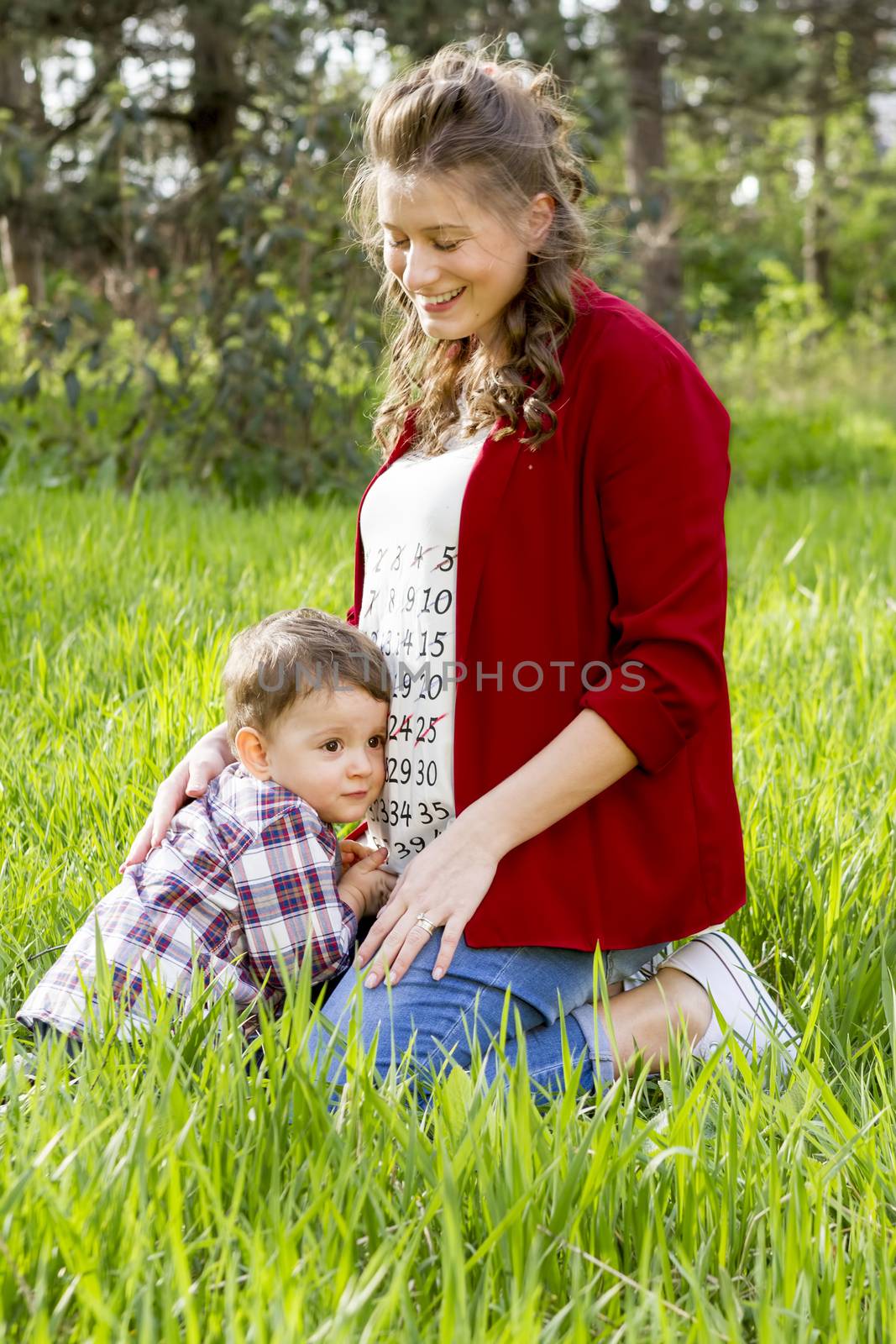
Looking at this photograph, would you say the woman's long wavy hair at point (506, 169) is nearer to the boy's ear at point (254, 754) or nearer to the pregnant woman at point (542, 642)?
the pregnant woman at point (542, 642)

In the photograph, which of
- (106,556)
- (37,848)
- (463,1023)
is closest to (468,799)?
(463,1023)

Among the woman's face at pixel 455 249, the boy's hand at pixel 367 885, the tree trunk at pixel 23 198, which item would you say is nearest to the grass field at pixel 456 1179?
the boy's hand at pixel 367 885

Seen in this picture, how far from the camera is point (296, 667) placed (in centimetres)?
176

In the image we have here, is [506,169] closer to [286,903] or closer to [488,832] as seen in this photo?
[488,832]

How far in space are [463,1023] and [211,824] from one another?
1.52 ft

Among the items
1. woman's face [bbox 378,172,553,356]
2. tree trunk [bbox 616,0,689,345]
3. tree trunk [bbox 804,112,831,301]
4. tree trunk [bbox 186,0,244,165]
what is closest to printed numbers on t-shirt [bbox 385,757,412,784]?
woman's face [bbox 378,172,553,356]

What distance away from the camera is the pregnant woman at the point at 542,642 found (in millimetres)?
1613

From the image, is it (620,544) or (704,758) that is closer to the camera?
(620,544)

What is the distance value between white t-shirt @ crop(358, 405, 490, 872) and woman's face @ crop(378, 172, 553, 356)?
0.17 m

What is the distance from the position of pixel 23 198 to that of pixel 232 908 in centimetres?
608

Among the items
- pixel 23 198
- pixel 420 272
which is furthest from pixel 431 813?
pixel 23 198

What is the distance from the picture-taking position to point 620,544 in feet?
5.39

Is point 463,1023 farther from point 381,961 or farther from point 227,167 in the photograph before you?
point 227,167

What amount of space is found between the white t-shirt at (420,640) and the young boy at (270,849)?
0.03m
